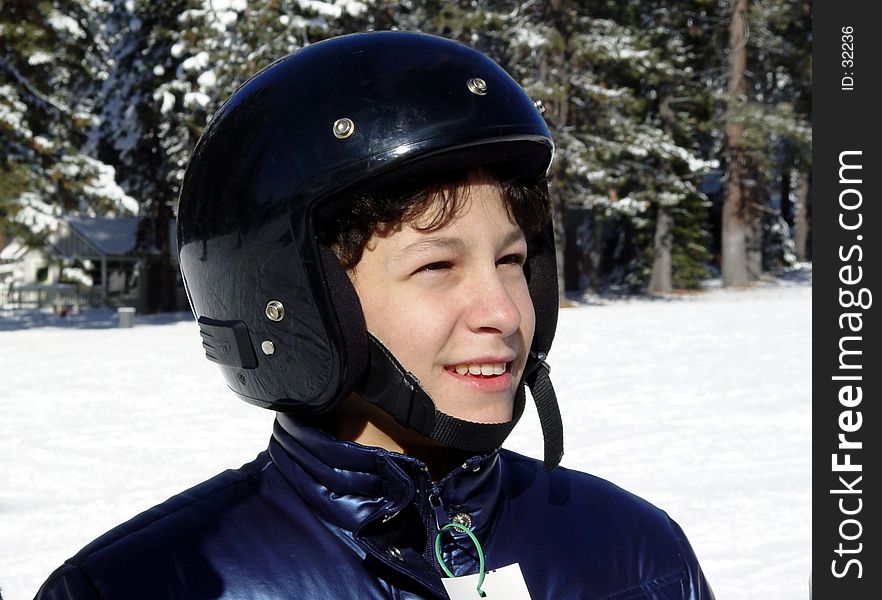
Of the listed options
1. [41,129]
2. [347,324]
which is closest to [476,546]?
[347,324]

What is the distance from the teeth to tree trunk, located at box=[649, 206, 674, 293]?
27470mm

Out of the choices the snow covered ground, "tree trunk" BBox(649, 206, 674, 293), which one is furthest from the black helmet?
"tree trunk" BBox(649, 206, 674, 293)

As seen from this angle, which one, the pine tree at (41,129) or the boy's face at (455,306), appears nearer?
the boy's face at (455,306)

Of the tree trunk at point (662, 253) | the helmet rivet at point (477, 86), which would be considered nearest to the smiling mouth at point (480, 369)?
the helmet rivet at point (477, 86)

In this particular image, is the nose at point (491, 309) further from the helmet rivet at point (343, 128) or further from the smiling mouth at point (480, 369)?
the helmet rivet at point (343, 128)

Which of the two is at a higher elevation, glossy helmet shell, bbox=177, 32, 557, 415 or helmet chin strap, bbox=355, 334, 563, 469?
glossy helmet shell, bbox=177, 32, 557, 415

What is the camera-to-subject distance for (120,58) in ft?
78.8

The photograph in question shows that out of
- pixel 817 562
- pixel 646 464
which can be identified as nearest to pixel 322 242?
pixel 817 562

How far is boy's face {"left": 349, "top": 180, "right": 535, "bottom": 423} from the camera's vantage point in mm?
1565

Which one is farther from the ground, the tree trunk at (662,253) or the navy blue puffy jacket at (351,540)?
the navy blue puffy jacket at (351,540)

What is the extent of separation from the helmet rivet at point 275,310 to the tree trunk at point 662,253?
2737cm

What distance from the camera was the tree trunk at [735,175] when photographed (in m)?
27.2

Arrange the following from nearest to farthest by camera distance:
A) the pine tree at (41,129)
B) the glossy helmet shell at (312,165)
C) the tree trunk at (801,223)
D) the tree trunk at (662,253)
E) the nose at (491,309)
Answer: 1. the nose at (491,309)
2. the glossy helmet shell at (312,165)
3. the pine tree at (41,129)
4. the tree trunk at (662,253)
5. the tree trunk at (801,223)

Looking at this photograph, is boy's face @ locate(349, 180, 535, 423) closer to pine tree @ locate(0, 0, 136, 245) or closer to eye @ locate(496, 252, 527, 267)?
eye @ locate(496, 252, 527, 267)
